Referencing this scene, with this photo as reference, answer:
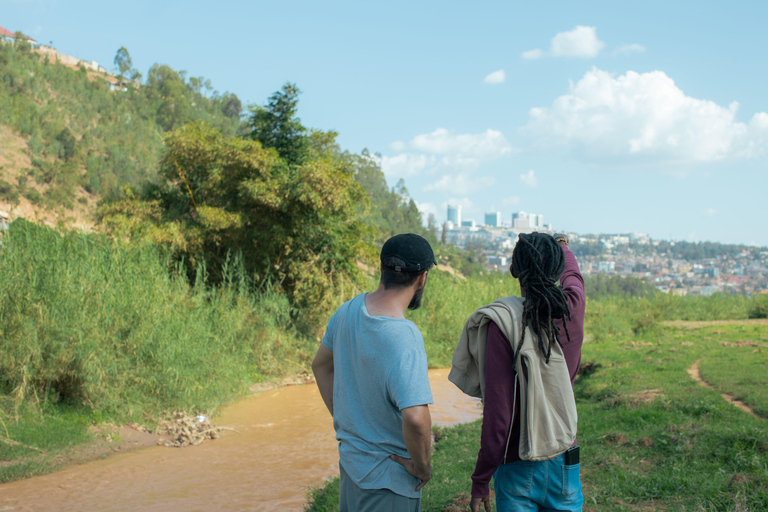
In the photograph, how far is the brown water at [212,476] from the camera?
5652 millimetres

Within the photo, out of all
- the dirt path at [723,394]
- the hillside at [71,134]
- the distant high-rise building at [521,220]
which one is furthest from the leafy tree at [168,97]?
the distant high-rise building at [521,220]

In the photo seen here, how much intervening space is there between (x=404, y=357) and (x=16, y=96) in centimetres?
4874

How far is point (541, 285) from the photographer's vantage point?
2.01m

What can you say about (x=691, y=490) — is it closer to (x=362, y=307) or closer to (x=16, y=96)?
(x=362, y=307)

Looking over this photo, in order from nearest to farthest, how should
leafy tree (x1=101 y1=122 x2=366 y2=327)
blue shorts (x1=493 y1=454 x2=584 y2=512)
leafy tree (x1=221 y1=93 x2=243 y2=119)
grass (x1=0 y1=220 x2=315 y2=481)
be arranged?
blue shorts (x1=493 y1=454 x2=584 y2=512) → grass (x1=0 y1=220 x2=315 y2=481) → leafy tree (x1=101 y1=122 x2=366 y2=327) → leafy tree (x1=221 y1=93 x2=243 y2=119)

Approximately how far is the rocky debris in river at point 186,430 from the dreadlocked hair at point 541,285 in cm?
698

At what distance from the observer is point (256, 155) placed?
38.6 ft

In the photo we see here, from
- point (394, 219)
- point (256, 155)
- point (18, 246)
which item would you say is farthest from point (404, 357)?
point (394, 219)

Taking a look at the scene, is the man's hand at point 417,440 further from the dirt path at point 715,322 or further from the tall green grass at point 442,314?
the dirt path at point 715,322

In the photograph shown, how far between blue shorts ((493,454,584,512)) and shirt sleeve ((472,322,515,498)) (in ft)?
0.31

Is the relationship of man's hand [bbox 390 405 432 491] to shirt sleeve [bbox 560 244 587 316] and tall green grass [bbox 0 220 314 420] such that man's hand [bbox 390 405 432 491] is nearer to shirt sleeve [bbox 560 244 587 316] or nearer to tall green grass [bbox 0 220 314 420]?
shirt sleeve [bbox 560 244 587 316]

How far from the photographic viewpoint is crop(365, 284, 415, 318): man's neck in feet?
6.54

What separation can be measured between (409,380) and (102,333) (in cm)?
724

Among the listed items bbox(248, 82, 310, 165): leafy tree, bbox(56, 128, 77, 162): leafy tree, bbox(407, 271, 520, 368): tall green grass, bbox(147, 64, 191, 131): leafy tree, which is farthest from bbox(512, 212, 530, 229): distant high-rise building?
bbox(248, 82, 310, 165): leafy tree
